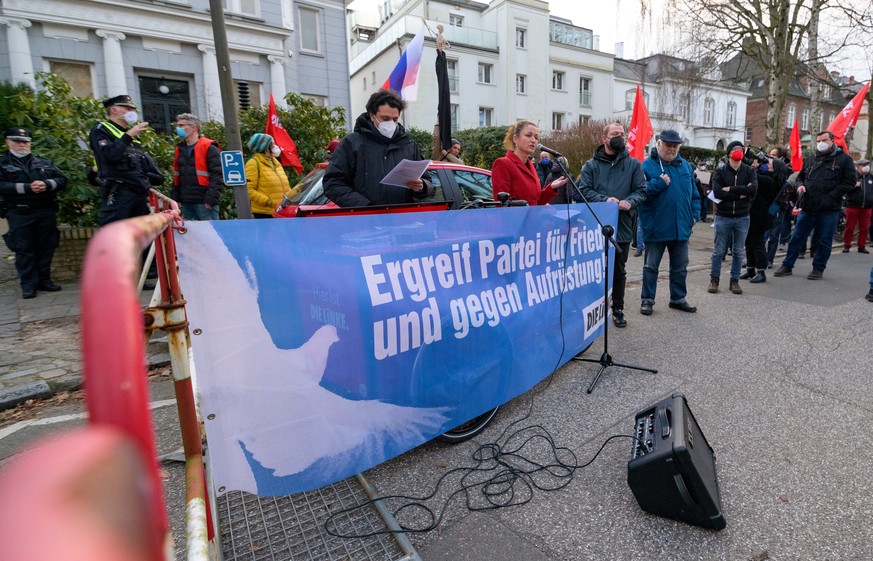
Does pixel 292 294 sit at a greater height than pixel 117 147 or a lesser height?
lesser

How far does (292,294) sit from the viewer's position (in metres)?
2.15

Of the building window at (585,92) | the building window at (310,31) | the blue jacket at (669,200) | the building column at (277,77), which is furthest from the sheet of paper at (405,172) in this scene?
the building window at (585,92)

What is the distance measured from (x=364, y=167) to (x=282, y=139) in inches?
214

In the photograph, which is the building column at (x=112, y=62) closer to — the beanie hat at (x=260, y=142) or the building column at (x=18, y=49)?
the building column at (x=18, y=49)

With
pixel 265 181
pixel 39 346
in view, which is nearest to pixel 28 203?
pixel 39 346

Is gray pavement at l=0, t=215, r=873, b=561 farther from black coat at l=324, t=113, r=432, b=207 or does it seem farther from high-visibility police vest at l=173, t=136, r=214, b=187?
high-visibility police vest at l=173, t=136, r=214, b=187

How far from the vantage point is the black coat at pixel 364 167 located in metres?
3.83

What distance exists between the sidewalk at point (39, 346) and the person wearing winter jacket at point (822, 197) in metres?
9.38

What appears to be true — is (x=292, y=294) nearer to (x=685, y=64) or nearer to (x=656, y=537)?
(x=656, y=537)

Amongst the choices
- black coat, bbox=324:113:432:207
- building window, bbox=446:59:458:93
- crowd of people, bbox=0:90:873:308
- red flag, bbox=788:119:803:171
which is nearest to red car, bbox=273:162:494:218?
crowd of people, bbox=0:90:873:308

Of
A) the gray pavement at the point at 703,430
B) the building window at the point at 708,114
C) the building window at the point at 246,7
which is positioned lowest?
the gray pavement at the point at 703,430

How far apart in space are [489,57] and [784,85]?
2101 cm

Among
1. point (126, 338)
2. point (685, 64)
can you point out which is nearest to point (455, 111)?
point (685, 64)

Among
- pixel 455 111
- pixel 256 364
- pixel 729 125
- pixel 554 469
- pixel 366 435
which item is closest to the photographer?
pixel 256 364
